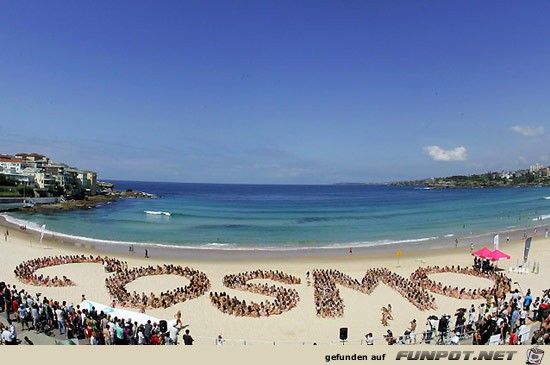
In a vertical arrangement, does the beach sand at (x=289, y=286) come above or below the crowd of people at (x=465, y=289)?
below

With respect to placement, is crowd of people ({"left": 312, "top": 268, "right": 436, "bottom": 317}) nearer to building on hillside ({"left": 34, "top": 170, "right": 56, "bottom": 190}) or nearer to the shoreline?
the shoreline

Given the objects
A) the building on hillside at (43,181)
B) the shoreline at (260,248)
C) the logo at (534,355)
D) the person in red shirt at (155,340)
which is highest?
the building on hillside at (43,181)

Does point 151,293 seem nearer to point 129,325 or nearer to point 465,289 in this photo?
point 129,325

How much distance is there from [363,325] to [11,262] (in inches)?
992

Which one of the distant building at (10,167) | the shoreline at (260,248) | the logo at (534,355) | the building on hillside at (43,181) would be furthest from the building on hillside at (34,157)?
the logo at (534,355)

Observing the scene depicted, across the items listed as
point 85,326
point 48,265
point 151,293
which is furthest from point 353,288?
point 48,265

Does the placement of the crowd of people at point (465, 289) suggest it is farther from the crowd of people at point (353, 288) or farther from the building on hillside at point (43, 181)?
the building on hillside at point (43, 181)

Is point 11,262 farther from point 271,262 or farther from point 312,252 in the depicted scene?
point 312,252

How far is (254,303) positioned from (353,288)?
6.49m

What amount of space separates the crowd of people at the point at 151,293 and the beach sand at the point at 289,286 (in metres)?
0.41

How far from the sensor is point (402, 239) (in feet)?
134

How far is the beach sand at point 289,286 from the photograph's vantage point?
14406 millimetres

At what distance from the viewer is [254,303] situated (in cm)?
1675

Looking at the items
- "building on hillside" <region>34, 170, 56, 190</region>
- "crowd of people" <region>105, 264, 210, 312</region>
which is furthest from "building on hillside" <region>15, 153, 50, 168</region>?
"crowd of people" <region>105, 264, 210, 312</region>
